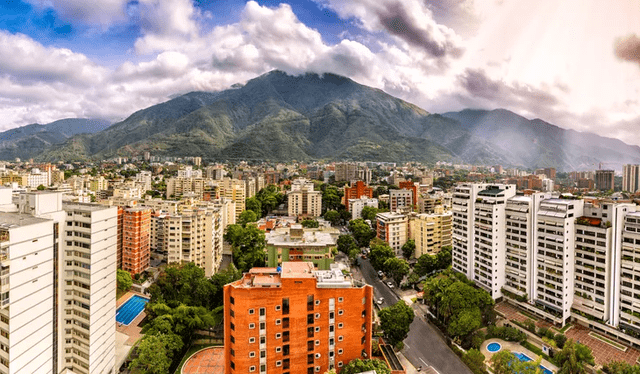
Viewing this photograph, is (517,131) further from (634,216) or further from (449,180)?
(634,216)

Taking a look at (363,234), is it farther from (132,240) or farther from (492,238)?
(132,240)

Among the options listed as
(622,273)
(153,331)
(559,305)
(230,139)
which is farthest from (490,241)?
(230,139)

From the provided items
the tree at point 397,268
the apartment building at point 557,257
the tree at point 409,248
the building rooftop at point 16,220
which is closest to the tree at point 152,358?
the building rooftop at point 16,220

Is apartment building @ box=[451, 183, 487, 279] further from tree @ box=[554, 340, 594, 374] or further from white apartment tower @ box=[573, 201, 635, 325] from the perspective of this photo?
tree @ box=[554, 340, 594, 374]

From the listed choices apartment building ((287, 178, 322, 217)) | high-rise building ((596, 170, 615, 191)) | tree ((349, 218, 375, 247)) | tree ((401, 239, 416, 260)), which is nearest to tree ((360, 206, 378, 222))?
tree ((349, 218, 375, 247))

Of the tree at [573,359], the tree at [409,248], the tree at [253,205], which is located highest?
the tree at [253,205]

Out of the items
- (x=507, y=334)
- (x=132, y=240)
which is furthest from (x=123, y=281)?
(x=507, y=334)

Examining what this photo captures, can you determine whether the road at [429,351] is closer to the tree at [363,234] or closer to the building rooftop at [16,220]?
the tree at [363,234]
